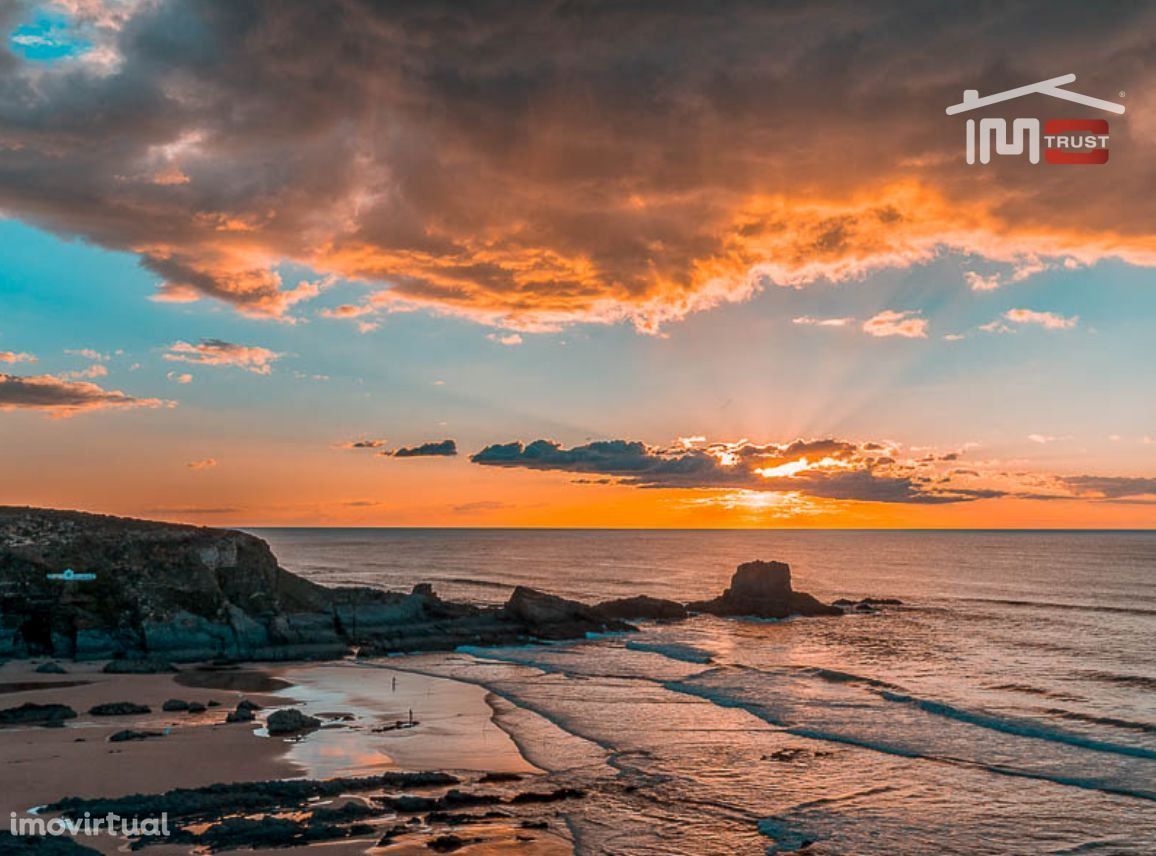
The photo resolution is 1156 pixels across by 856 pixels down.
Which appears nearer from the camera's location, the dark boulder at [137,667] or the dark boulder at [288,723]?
the dark boulder at [288,723]

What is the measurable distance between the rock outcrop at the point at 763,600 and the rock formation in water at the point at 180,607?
2047 centimetres

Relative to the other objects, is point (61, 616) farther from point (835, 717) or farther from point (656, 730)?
point (835, 717)

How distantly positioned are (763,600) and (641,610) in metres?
13.2

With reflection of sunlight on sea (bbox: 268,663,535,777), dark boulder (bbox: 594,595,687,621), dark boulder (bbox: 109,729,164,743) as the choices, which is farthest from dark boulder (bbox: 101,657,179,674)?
dark boulder (bbox: 594,595,687,621)

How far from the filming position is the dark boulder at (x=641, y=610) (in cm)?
7762

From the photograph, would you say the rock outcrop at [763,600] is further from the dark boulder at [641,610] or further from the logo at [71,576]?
the logo at [71,576]

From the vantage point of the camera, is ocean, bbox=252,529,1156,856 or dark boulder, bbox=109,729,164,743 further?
dark boulder, bbox=109,729,164,743

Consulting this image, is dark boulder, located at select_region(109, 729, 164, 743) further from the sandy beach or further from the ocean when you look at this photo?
the ocean

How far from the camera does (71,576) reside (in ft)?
174

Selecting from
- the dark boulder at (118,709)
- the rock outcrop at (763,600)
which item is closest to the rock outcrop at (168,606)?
the dark boulder at (118,709)

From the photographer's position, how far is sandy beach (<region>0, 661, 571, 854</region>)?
2122 centimetres

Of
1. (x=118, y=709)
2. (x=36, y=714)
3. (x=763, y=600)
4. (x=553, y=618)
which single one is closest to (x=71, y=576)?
(x=118, y=709)

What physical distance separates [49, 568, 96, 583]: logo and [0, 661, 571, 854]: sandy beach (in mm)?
7224

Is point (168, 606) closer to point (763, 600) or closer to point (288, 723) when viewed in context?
point (288, 723)
